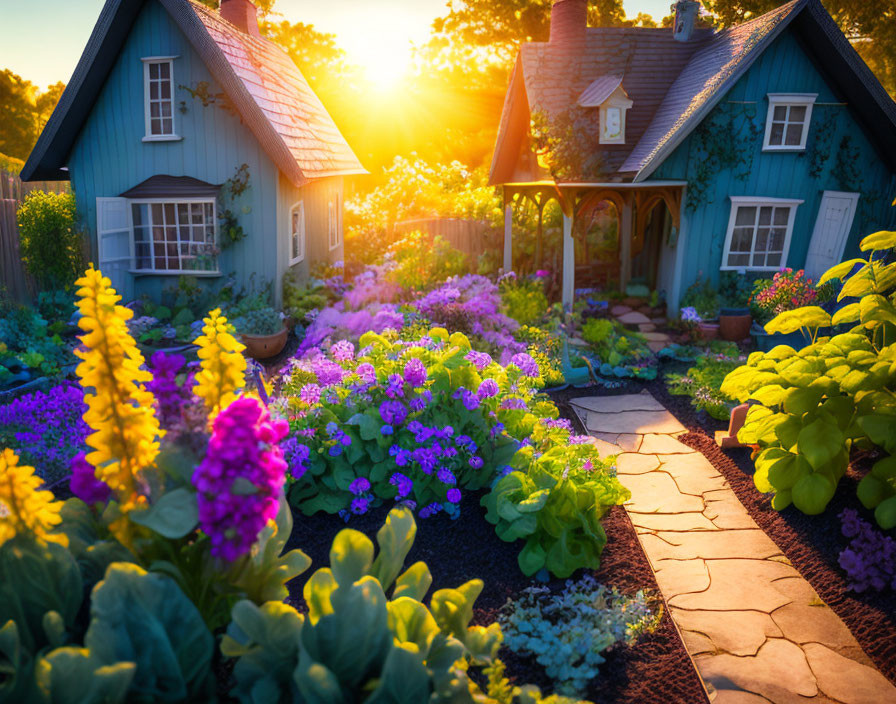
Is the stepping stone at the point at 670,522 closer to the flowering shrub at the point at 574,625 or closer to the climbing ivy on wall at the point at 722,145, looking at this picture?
the flowering shrub at the point at 574,625

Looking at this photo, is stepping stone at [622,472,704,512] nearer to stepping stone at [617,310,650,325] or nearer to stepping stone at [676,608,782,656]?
stepping stone at [676,608,782,656]

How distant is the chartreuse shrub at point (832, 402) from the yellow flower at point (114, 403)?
3.69 metres

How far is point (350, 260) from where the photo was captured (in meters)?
15.1

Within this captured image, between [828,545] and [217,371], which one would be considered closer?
[217,371]

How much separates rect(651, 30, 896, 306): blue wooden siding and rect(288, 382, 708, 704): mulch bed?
780 cm

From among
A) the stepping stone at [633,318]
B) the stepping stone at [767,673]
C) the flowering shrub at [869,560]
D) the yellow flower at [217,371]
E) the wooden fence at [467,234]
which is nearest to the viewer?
the yellow flower at [217,371]

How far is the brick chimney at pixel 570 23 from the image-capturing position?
12.5 metres

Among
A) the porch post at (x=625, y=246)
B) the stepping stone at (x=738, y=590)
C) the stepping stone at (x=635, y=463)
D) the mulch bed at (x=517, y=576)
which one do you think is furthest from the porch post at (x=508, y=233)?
the stepping stone at (x=738, y=590)

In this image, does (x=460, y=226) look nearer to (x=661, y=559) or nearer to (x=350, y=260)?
(x=350, y=260)

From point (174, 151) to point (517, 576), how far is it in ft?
29.9

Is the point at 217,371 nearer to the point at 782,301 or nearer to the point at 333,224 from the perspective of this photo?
the point at 782,301

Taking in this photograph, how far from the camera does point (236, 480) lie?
187cm

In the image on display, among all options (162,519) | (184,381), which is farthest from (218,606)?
(184,381)

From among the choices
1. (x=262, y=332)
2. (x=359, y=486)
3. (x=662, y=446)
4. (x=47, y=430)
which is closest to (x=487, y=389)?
(x=359, y=486)
